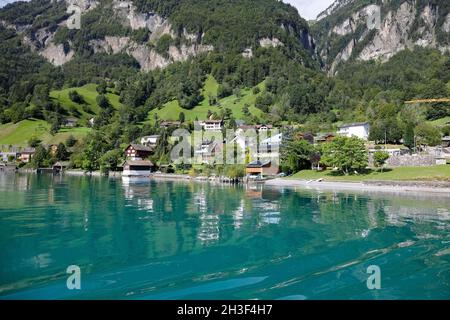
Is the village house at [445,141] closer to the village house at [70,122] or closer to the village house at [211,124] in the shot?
the village house at [211,124]

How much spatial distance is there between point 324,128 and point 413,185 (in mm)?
64492

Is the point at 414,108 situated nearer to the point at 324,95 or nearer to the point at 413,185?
the point at 324,95

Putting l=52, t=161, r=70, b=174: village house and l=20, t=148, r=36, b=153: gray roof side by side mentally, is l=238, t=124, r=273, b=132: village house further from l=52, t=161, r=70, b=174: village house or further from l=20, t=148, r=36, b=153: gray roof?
l=20, t=148, r=36, b=153: gray roof

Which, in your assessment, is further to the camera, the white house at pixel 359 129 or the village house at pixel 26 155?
the village house at pixel 26 155

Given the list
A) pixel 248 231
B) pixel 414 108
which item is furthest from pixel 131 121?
pixel 248 231

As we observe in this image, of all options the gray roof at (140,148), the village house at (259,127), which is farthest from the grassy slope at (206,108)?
the gray roof at (140,148)

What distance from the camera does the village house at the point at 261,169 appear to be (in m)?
82.0

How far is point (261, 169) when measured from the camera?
82.6 meters

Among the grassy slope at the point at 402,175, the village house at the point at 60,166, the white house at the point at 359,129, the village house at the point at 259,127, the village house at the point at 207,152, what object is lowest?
the grassy slope at the point at 402,175

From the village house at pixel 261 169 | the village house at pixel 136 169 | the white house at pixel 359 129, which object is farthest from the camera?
the white house at pixel 359 129

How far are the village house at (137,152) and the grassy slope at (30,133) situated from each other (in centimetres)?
3428

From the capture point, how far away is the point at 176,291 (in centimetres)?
1338

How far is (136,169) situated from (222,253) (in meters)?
84.0

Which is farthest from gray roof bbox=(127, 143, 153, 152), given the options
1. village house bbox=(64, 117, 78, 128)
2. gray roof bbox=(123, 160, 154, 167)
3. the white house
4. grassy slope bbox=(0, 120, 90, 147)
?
village house bbox=(64, 117, 78, 128)
